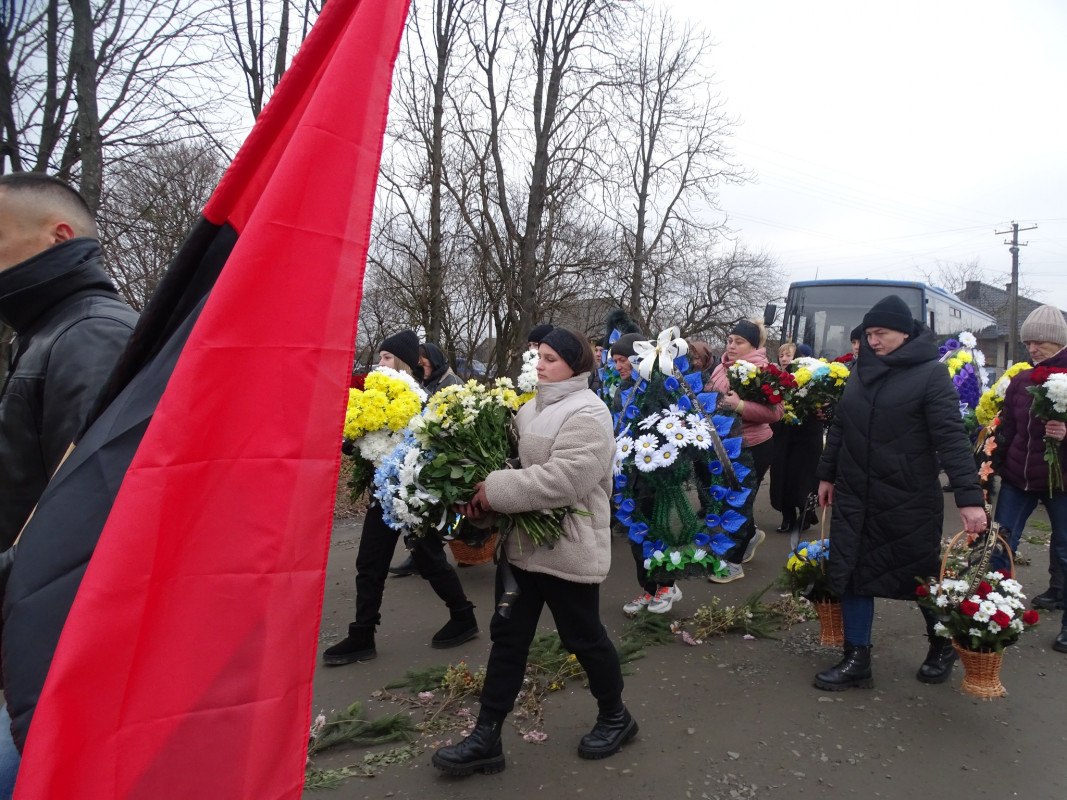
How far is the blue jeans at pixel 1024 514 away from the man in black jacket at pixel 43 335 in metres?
4.99

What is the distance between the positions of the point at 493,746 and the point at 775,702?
1.64m

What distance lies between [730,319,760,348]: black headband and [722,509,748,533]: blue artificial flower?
2109mm

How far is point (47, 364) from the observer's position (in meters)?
1.84

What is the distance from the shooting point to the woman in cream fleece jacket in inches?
121

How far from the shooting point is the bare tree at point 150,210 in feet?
31.7

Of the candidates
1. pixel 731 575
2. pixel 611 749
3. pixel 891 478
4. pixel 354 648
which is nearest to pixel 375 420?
pixel 354 648

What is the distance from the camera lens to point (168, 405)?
1245 mm

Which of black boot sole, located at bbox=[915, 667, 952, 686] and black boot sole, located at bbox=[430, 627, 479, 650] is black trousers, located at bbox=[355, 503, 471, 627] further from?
black boot sole, located at bbox=[915, 667, 952, 686]

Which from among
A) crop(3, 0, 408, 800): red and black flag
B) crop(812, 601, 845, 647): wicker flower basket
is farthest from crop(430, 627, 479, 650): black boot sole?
crop(3, 0, 408, 800): red and black flag

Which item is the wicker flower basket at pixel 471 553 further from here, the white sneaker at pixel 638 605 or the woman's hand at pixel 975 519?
the woman's hand at pixel 975 519

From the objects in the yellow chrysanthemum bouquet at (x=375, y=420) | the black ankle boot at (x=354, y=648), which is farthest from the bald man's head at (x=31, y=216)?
the black ankle boot at (x=354, y=648)

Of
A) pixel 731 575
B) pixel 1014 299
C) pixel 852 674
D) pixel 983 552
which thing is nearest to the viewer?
pixel 983 552

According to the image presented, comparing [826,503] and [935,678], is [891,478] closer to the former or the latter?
[826,503]

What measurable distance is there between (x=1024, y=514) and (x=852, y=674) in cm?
219
